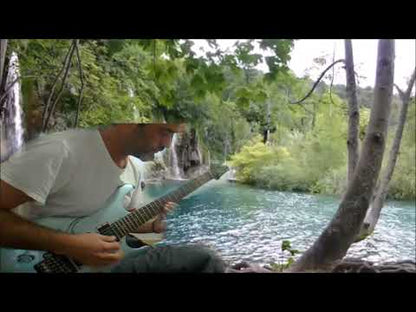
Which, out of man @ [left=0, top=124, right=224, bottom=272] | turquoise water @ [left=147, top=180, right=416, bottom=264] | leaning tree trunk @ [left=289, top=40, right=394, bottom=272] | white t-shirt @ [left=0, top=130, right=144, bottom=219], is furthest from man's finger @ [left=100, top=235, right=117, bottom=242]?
leaning tree trunk @ [left=289, top=40, right=394, bottom=272]

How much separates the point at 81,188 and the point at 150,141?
16.2 inches

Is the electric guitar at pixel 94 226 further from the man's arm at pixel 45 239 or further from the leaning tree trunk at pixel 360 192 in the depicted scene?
the leaning tree trunk at pixel 360 192

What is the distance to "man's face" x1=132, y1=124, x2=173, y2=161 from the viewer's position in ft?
7.49

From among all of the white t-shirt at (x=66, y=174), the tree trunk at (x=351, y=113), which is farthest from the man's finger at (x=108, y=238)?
the tree trunk at (x=351, y=113)

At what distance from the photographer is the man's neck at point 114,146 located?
222 cm

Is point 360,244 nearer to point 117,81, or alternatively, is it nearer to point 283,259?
point 283,259

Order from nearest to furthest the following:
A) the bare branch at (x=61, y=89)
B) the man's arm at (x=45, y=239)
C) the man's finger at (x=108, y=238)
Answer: the man's arm at (x=45, y=239) < the man's finger at (x=108, y=238) < the bare branch at (x=61, y=89)

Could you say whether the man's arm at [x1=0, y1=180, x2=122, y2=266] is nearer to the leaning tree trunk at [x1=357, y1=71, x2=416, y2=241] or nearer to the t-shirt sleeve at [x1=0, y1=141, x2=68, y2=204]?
the t-shirt sleeve at [x1=0, y1=141, x2=68, y2=204]

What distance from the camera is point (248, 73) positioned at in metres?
2.50

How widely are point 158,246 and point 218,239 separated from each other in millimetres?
341

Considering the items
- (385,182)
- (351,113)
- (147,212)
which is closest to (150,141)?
(147,212)

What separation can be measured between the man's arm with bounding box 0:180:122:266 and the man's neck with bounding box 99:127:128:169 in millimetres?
370
